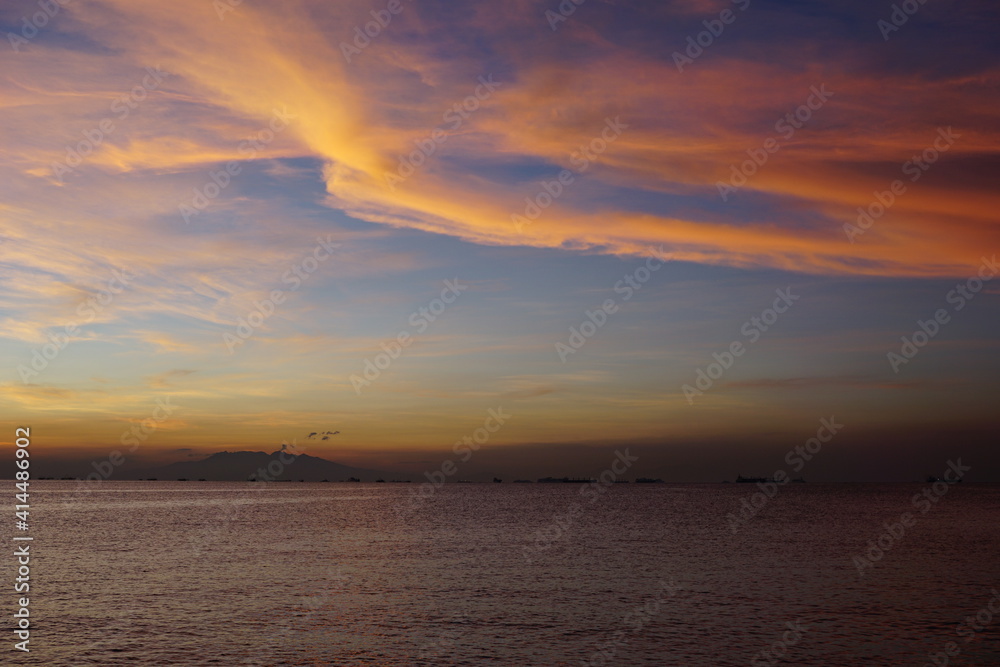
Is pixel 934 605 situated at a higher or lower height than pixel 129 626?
lower

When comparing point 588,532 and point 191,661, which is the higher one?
point 191,661

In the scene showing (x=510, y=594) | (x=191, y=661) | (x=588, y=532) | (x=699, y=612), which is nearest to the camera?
(x=191, y=661)

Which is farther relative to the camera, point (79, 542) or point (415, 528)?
point (415, 528)

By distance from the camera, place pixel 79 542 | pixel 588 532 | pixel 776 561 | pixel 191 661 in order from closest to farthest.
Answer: pixel 191 661 → pixel 776 561 → pixel 79 542 → pixel 588 532

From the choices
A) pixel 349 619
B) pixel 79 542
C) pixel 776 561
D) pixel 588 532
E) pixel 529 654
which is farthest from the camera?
pixel 588 532

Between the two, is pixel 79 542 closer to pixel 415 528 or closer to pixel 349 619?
pixel 415 528

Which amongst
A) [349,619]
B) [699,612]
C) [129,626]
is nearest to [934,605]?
[699,612]

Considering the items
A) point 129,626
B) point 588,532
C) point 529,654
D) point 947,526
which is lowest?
point 947,526

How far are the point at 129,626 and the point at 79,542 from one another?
50.4m

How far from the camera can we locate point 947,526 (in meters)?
119

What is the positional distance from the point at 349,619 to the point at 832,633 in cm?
2607

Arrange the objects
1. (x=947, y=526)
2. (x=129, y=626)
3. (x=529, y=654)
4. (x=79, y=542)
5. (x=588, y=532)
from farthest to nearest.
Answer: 1. (x=947, y=526)
2. (x=588, y=532)
3. (x=79, y=542)
4. (x=129, y=626)
5. (x=529, y=654)

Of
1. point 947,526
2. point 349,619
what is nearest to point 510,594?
point 349,619

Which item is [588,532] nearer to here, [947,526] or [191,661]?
[947,526]
